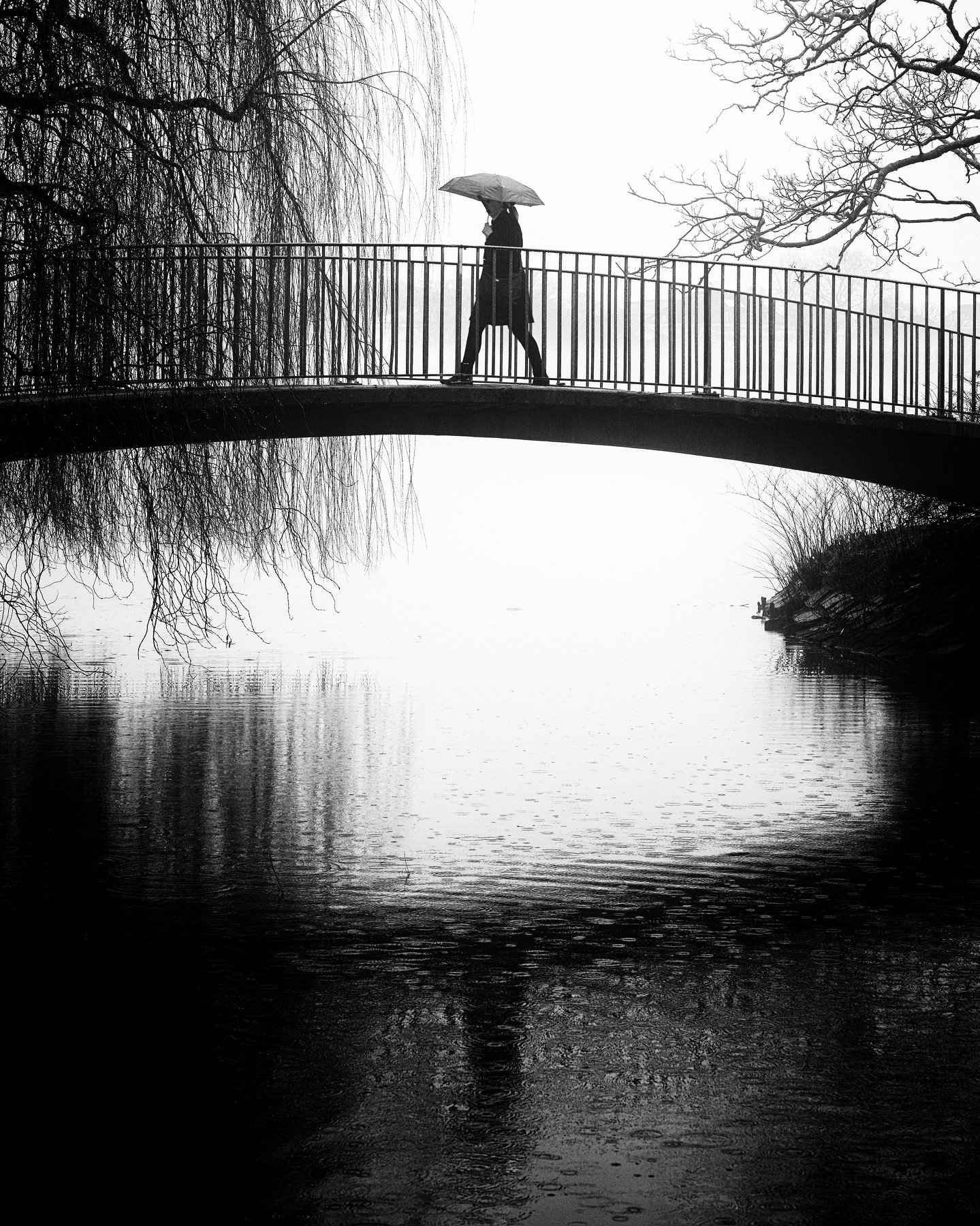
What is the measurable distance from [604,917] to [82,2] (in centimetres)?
447

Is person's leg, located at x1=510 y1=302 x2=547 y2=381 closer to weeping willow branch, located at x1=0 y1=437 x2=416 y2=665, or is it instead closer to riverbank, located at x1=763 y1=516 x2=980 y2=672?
weeping willow branch, located at x1=0 y1=437 x2=416 y2=665

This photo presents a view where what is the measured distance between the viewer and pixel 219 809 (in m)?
9.59

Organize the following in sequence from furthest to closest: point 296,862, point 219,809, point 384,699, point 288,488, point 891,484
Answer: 1. point 891,484
2. point 384,699
3. point 288,488
4. point 219,809
5. point 296,862

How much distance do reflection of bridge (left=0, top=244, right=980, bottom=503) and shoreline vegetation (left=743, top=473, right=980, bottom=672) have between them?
8.16 ft

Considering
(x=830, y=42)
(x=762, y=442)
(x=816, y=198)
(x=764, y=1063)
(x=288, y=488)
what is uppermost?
(x=830, y=42)

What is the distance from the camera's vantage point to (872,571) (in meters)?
23.8

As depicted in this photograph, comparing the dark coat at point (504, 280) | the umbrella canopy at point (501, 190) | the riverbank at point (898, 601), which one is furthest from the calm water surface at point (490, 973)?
the riverbank at point (898, 601)

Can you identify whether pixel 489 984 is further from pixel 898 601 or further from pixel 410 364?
pixel 898 601

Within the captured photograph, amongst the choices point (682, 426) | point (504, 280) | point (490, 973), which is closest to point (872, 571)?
point (682, 426)

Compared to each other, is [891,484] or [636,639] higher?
[891,484]

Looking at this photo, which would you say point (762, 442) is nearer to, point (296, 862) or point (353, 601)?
point (296, 862)

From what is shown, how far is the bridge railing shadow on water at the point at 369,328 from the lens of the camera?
6797mm

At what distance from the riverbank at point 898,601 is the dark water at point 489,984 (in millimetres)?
8546

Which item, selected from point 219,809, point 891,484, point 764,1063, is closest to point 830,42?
point 891,484
